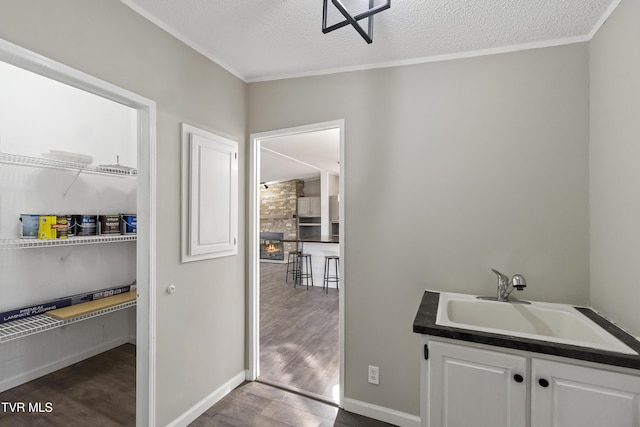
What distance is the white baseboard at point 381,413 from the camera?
200 cm

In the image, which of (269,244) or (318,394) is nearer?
(318,394)

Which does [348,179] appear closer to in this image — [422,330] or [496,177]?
[496,177]

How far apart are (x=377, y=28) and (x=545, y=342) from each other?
74.4 inches

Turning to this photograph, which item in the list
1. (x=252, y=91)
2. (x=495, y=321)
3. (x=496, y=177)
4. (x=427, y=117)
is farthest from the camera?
(x=252, y=91)

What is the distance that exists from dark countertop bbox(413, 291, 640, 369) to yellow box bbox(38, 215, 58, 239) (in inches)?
107

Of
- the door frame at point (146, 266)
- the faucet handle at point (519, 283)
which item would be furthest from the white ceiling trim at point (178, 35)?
the faucet handle at point (519, 283)

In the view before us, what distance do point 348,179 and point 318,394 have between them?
178 centimetres

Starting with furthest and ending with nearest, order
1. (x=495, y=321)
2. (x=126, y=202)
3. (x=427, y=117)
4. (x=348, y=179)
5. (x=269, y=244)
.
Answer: (x=269, y=244)
(x=126, y=202)
(x=348, y=179)
(x=427, y=117)
(x=495, y=321)

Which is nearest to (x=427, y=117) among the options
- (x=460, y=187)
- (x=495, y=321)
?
(x=460, y=187)

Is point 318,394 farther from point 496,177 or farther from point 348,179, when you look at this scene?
point 496,177

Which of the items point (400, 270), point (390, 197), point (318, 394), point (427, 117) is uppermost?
point (427, 117)

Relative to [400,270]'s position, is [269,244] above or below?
below

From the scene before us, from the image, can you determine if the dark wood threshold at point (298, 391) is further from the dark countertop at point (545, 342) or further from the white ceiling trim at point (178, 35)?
the white ceiling trim at point (178, 35)

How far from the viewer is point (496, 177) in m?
1.89
